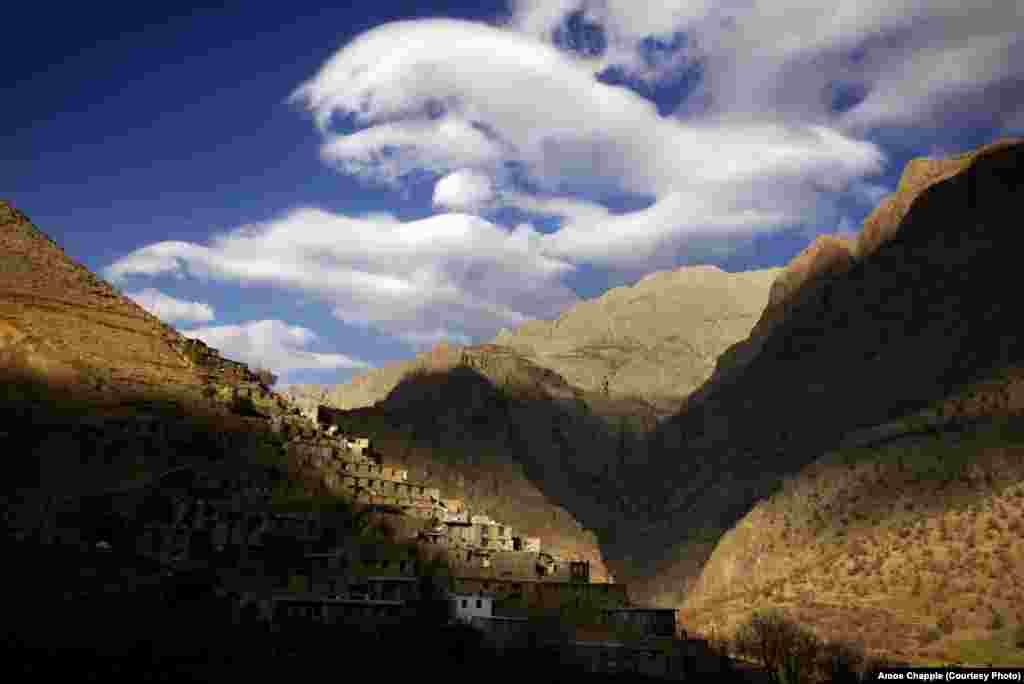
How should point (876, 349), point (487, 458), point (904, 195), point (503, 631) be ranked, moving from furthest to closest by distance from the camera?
point (904, 195) < point (487, 458) < point (876, 349) < point (503, 631)

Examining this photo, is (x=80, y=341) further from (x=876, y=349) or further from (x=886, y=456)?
(x=876, y=349)

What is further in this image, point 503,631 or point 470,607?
point 470,607

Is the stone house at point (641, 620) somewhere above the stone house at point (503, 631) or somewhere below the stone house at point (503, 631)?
above

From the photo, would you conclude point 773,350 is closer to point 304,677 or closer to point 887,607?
point 887,607

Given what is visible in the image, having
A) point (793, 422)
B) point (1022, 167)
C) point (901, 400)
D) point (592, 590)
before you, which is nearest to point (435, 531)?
point (592, 590)

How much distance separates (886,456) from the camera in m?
133

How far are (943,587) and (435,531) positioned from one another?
5205cm

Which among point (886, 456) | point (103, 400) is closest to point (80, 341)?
point (103, 400)

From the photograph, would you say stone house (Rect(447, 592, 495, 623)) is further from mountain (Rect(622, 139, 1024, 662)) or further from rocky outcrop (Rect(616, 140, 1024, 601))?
rocky outcrop (Rect(616, 140, 1024, 601))

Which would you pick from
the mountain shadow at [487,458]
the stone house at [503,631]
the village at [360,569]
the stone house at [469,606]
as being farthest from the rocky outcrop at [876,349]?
the stone house at [503,631]

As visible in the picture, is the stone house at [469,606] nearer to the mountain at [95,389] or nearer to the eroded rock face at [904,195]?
the mountain at [95,389]

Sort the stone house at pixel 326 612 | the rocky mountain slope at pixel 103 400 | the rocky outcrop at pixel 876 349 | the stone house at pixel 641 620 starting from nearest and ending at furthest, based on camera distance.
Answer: the stone house at pixel 326 612
the stone house at pixel 641 620
the rocky mountain slope at pixel 103 400
the rocky outcrop at pixel 876 349

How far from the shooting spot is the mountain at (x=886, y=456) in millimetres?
107375

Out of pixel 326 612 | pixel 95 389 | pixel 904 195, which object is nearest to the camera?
pixel 326 612
